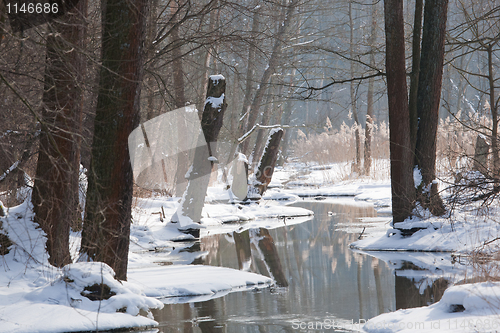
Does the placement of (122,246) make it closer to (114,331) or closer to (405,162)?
(114,331)

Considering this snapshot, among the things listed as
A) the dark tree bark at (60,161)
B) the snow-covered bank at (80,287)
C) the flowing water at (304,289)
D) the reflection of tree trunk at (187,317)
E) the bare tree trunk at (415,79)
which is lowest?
the reflection of tree trunk at (187,317)

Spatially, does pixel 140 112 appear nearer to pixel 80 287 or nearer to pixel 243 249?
pixel 80 287

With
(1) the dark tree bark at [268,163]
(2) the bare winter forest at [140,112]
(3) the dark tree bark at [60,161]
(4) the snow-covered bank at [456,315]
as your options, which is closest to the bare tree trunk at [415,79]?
(2) the bare winter forest at [140,112]

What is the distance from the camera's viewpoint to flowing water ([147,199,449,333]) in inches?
147

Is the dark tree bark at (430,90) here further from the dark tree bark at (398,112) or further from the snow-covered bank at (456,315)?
the snow-covered bank at (456,315)

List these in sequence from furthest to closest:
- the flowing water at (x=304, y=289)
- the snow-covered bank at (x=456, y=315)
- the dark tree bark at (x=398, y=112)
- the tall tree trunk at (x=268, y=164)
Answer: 1. the tall tree trunk at (x=268, y=164)
2. the dark tree bark at (x=398, y=112)
3. the flowing water at (x=304, y=289)
4. the snow-covered bank at (x=456, y=315)

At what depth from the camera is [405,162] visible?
6.94m

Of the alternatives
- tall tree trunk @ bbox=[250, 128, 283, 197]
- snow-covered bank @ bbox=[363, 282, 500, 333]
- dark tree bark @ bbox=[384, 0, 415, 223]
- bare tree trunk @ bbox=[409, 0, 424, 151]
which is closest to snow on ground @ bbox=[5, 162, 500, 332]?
snow-covered bank @ bbox=[363, 282, 500, 333]

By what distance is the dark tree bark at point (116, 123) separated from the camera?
415 centimetres

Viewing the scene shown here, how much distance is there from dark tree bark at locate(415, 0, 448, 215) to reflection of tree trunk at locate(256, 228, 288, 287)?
2.22 meters

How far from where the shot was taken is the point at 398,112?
22.5 feet

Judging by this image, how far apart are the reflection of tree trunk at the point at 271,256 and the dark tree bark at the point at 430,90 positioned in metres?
2.22

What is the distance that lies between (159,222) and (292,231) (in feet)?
7.69

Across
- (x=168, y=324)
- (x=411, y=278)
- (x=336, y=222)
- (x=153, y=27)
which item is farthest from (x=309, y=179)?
(x=168, y=324)
